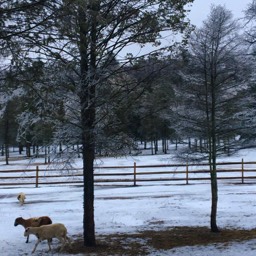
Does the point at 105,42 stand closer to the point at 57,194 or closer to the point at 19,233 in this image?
the point at 19,233

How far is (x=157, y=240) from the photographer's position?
11.8 m

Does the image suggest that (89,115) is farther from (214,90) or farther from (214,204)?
(214,204)

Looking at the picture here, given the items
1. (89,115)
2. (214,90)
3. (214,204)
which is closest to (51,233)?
(89,115)

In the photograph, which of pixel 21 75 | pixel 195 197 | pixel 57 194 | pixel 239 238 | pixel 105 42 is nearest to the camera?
pixel 21 75

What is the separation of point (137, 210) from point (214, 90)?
620 cm

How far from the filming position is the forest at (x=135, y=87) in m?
9.09

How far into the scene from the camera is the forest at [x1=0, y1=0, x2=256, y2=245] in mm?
9094

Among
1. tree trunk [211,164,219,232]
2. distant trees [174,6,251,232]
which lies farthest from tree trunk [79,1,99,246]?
tree trunk [211,164,219,232]

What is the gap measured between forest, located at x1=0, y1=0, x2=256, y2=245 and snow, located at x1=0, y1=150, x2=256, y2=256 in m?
1.13

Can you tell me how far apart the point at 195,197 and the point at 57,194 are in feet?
22.2

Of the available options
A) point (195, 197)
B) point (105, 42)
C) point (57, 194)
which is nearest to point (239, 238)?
point (105, 42)

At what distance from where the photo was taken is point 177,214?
15.7m

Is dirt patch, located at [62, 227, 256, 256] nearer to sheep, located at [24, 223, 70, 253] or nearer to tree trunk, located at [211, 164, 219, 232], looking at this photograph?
tree trunk, located at [211, 164, 219, 232]

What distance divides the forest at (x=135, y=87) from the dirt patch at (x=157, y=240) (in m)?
0.43
